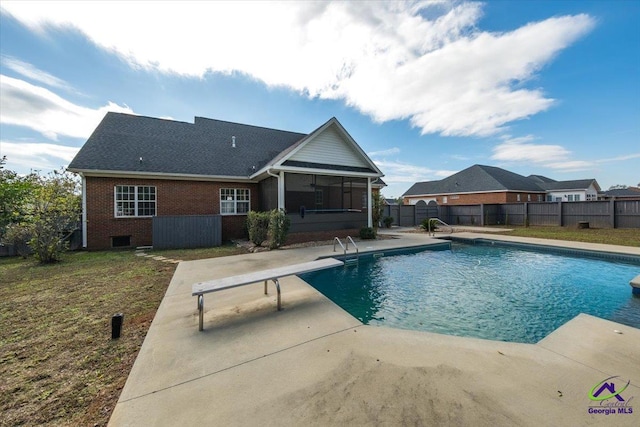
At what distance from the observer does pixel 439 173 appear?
40.7 metres

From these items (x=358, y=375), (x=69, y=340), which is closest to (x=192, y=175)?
(x=69, y=340)

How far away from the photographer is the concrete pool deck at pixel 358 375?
2.00m

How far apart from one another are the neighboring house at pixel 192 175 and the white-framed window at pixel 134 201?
38mm

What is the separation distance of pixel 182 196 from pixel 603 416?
14.7 metres

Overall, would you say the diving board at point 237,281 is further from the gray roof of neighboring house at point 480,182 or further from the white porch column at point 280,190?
the gray roof of neighboring house at point 480,182

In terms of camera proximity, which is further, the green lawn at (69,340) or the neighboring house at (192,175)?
the neighboring house at (192,175)

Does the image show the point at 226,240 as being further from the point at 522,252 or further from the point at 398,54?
the point at 522,252

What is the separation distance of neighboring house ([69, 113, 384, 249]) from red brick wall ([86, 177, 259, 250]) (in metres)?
0.04

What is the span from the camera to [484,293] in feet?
18.9

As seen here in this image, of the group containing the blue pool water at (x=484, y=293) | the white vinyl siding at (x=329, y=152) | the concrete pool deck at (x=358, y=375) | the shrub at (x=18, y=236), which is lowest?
the blue pool water at (x=484, y=293)

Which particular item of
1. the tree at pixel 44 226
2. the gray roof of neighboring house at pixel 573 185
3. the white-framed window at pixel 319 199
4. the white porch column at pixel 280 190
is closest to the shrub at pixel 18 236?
the tree at pixel 44 226

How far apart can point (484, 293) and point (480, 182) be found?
3014 centimetres

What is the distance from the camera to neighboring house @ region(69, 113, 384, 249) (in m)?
11.4

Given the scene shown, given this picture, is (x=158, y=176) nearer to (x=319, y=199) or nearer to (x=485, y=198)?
(x=319, y=199)
